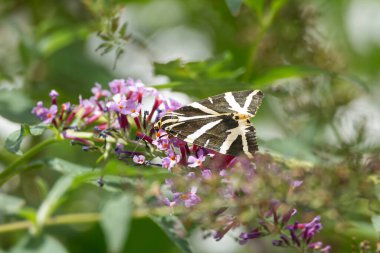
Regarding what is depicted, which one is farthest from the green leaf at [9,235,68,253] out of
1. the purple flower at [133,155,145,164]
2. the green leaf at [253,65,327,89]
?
the green leaf at [253,65,327,89]

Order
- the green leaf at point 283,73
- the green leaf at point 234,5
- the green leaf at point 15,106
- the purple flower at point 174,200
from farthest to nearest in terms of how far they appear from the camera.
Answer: the green leaf at point 283,73 → the green leaf at point 15,106 → the green leaf at point 234,5 → the purple flower at point 174,200

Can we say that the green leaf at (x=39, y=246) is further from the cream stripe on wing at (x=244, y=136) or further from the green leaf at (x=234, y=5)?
the green leaf at (x=234, y=5)

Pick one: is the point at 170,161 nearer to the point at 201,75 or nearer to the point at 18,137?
the point at 18,137

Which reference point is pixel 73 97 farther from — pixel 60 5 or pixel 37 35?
pixel 60 5

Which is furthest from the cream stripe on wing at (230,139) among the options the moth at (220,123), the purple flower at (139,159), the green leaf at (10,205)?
the green leaf at (10,205)

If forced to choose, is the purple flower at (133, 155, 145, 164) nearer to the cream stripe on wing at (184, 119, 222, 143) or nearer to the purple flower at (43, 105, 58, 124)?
Result: the cream stripe on wing at (184, 119, 222, 143)
